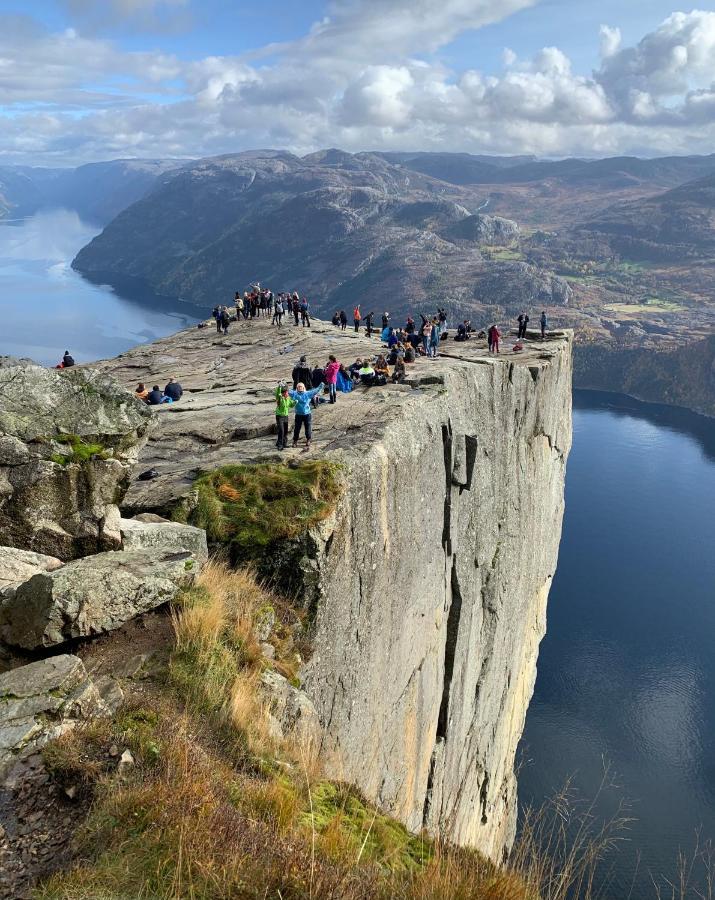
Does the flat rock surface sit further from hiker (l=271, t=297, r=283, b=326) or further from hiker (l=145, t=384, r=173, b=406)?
hiker (l=145, t=384, r=173, b=406)

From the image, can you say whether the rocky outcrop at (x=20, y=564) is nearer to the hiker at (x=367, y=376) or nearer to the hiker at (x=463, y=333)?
the hiker at (x=367, y=376)

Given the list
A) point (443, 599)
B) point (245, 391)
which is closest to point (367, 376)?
point (245, 391)

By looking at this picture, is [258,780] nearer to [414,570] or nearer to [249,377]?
[414,570]

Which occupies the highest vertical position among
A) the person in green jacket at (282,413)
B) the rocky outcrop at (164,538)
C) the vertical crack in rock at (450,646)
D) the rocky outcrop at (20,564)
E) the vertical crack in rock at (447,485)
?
the person in green jacket at (282,413)

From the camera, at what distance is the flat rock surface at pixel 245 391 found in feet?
52.1

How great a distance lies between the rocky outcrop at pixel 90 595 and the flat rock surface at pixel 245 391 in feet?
11.8

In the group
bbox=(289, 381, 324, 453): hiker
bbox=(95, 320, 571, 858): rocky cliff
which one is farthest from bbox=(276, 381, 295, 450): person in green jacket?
bbox=(95, 320, 571, 858): rocky cliff

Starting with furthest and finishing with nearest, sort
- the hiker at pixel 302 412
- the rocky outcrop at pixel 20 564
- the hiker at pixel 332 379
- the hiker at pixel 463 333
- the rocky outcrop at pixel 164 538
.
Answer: the hiker at pixel 463 333
the hiker at pixel 332 379
the hiker at pixel 302 412
the rocky outcrop at pixel 164 538
the rocky outcrop at pixel 20 564

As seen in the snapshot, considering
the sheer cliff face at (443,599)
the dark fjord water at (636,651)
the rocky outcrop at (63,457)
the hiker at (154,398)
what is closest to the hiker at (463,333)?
the sheer cliff face at (443,599)

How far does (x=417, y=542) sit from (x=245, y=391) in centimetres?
1082

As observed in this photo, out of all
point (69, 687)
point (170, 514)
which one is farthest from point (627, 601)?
point (69, 687)

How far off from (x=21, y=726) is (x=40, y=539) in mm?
3890

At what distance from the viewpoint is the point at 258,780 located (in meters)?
6.95

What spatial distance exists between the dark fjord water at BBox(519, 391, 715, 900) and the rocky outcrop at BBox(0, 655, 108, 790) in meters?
28.7
